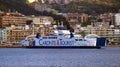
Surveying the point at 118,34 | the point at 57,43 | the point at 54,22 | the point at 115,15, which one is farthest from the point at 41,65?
the point at 115,15

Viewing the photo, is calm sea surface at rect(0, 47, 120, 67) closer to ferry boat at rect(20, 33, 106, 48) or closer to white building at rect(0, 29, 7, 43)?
ferry boat at rect(20, 33, 106, 48)

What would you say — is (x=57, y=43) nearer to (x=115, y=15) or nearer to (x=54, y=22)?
(x=54, y=22)

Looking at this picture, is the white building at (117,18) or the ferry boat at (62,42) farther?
the white building at (117,18)

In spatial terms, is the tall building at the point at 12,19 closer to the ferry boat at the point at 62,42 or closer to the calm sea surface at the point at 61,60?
the ferry boat at the point at 62,42

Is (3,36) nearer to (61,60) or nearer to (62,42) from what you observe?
(62,42)

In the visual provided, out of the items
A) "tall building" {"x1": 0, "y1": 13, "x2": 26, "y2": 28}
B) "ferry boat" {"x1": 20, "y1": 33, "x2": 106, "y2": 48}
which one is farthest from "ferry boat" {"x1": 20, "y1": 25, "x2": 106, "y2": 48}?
"tall building" {"x1": 0, "y1": 13, "x2": 26, "y2": 28}

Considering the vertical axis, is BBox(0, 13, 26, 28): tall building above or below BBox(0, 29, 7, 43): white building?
above

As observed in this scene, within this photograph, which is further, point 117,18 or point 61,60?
point 117,18

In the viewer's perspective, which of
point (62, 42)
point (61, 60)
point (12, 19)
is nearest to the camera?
point (61, 60)

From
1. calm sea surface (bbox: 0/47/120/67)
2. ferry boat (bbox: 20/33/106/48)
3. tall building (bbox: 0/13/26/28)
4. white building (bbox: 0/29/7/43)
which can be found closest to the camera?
calm sea surface (bbox: 0/47/120/67)

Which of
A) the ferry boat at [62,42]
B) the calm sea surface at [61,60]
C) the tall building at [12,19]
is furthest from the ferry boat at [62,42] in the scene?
the tall building at [12,19]

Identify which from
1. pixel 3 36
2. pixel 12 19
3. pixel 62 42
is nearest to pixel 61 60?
pixel 62 42

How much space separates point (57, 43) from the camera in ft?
350

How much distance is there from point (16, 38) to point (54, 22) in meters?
35.0
